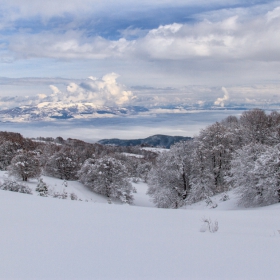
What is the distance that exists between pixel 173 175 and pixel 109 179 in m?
9.68

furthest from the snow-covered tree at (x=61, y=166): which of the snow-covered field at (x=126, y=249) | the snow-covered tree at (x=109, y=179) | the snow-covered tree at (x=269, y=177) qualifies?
the snow-covered field at (x=126, y=249)

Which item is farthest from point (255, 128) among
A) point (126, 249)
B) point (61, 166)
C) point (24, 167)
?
point (126, 249)

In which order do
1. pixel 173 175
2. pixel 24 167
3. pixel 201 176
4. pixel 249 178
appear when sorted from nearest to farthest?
pixel 249 178 → pixel 201 176 → pixel 173 175 → pixel 24 167

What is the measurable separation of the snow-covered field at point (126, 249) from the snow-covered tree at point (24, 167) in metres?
20.1

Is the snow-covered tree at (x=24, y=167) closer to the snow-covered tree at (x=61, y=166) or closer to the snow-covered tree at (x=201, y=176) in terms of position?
the snow-covered tree at (x=61, y=166)

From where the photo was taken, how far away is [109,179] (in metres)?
31.3

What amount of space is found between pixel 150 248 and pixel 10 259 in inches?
89.5

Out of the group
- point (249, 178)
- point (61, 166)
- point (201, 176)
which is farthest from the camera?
point (61, 166)

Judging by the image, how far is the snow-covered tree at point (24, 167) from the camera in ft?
83.7

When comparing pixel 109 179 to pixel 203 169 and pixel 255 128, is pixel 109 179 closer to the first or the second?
pixel 203 169

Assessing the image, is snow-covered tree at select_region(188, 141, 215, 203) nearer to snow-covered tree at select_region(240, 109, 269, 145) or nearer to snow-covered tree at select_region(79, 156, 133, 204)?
snow-covered tree at select_region(240, 109, 269, 145)

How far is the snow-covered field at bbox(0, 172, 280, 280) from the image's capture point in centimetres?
363

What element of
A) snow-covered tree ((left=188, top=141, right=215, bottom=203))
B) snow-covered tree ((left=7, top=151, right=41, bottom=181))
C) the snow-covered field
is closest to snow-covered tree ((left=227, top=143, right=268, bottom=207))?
snow-covered tree ((left=188, top=141, right=215, bottom=203))

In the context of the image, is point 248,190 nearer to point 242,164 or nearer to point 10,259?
point 242,164
